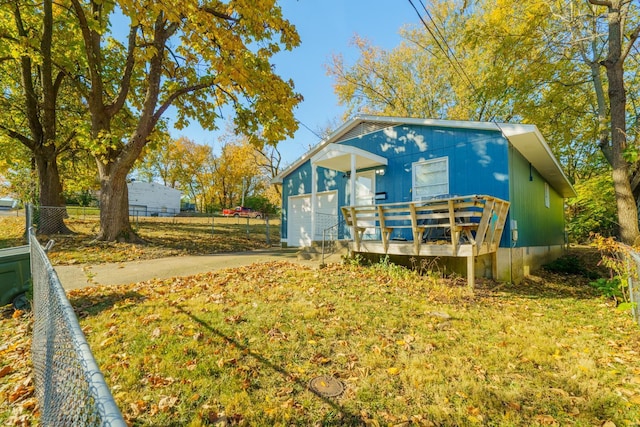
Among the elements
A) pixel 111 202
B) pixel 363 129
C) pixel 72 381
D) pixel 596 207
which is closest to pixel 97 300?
pixel 72 381

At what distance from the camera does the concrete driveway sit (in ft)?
21.4

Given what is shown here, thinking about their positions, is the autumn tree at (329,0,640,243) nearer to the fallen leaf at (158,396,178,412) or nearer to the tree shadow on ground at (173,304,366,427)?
the tree shadow on ground at (173,304,366,427)

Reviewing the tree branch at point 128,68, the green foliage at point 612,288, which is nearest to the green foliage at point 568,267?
the green foliage at point 612,288

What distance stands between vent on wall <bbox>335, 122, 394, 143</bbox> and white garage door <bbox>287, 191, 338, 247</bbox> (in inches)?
87.4

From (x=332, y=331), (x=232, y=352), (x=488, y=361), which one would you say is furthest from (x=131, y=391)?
(x=488, y=361)

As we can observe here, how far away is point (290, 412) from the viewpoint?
256cm

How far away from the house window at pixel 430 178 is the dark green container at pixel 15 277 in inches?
355

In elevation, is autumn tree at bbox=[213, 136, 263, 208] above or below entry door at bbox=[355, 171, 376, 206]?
above

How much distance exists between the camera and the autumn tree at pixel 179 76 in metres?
7.49

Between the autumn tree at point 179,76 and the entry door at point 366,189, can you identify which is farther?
the entry door at point 366,189

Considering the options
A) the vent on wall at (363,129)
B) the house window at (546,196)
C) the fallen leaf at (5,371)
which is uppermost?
the vent on wall at (363,129)

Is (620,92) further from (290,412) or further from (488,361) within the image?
(290,412)

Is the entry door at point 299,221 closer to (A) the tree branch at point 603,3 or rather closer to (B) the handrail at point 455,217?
(B) the handrail at point 455,217

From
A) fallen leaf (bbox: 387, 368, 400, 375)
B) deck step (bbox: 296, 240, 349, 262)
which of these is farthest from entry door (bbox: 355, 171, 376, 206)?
fallen leaf (bbox: 387, 368, 400, 375)
